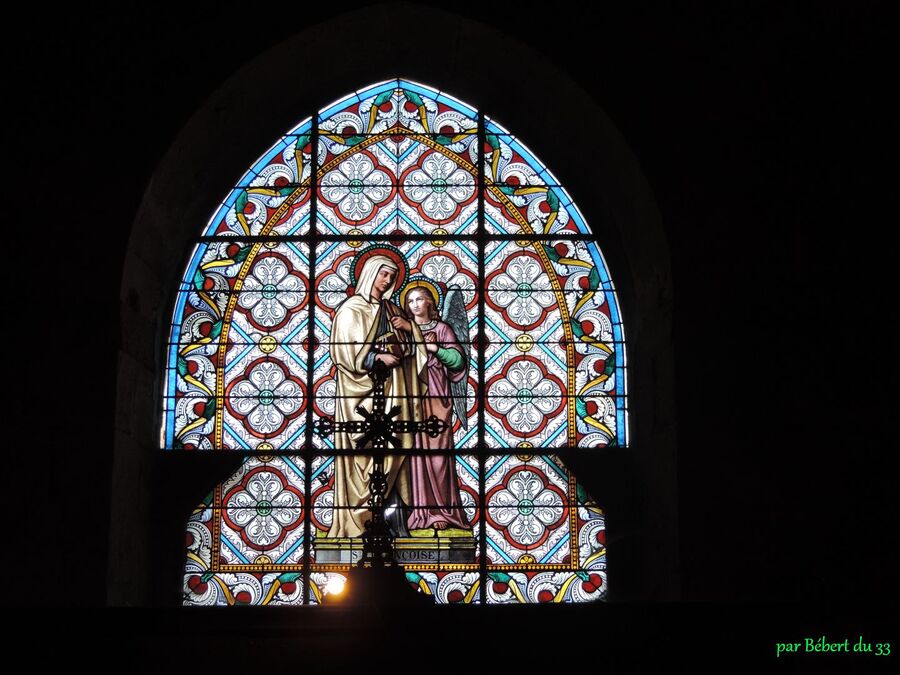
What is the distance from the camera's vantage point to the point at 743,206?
25.6 feet

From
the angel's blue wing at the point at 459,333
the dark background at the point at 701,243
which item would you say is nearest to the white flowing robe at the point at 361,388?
the angel's blue wing at the point at 459,333

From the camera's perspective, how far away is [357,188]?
894 cm

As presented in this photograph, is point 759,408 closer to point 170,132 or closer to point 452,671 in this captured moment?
point 452,671

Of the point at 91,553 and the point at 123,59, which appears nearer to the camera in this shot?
the point at 91,553

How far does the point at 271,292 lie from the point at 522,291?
149 cm

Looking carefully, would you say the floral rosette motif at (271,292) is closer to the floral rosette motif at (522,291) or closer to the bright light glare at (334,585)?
the floral rosette motif at (522,291)

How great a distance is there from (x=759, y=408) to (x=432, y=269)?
7.37 feet

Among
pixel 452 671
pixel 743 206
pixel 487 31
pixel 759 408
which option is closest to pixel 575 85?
pixel 487 31

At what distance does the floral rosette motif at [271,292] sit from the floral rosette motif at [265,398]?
0.88ft

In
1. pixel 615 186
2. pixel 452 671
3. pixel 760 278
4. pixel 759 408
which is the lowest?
pixel 452 671

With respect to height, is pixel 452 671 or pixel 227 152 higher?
pixel 227 152

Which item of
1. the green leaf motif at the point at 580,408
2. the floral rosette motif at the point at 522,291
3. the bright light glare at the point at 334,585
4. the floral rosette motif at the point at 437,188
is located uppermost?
the floral rosette motif at the point at 437,188

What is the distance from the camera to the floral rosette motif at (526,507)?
824 cm

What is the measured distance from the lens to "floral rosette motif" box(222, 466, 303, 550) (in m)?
8.26
